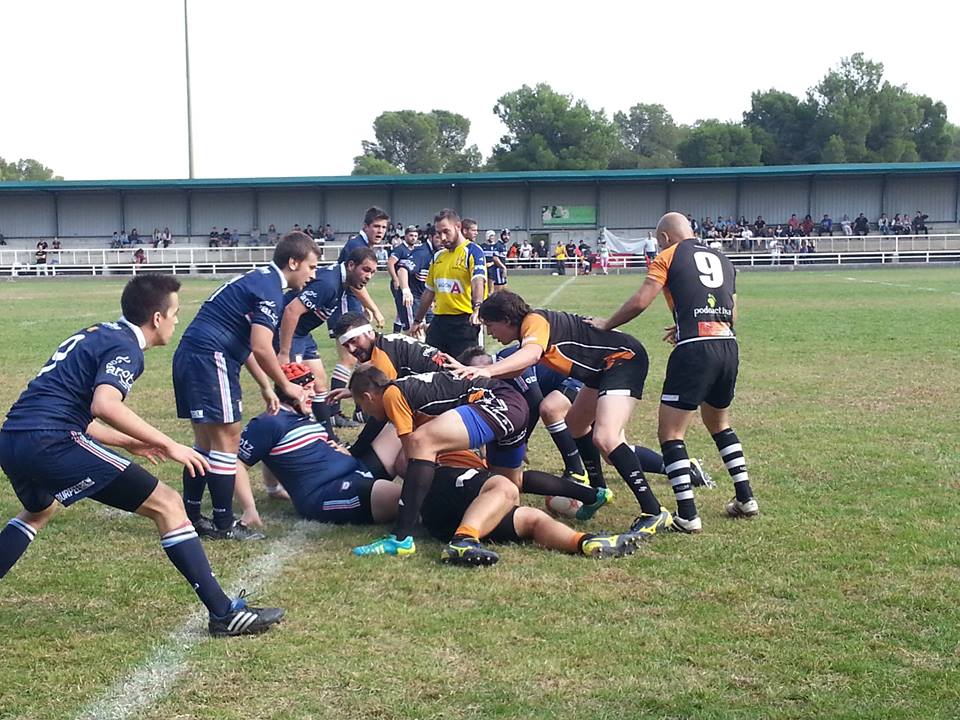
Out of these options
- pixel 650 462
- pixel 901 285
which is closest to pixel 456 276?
pixel 650 462

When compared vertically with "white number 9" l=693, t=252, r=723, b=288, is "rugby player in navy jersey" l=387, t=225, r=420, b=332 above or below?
below

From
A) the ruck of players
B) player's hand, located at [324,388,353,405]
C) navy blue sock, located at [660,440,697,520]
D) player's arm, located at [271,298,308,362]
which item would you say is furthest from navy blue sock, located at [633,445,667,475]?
player's arm, located at [271,298,308,362]

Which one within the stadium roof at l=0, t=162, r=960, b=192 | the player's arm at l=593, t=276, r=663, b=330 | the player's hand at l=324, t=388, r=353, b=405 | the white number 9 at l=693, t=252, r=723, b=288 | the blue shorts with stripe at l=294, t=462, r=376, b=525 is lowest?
the blue shorts with stripe at l=294, t=462, r=376, b=525

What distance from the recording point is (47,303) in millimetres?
27750

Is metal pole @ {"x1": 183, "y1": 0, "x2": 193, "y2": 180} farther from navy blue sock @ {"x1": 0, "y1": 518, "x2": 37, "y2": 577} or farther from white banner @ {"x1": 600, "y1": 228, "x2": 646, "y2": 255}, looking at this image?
navy blue sock @ {"x1": 0, "y1": 518, "x2": 37, "y2": 577}

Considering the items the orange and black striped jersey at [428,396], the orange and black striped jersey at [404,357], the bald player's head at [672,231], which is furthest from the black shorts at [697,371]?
the orange and black striped jersey at [404,357]

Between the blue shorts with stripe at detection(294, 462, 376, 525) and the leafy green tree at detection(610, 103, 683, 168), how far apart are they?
11212cm

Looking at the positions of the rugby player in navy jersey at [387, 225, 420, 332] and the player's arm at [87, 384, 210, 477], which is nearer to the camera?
the player's arm at [87, 384, 210, 477]

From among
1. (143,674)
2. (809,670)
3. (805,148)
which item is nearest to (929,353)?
(809,670)

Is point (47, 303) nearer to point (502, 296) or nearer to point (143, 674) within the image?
point (502, 296)

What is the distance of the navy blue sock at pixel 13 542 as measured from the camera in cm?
495

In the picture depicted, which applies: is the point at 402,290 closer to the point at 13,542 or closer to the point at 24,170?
the point at 13,542

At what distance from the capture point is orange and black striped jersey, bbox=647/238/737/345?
6551 mm

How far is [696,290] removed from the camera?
655 cm
